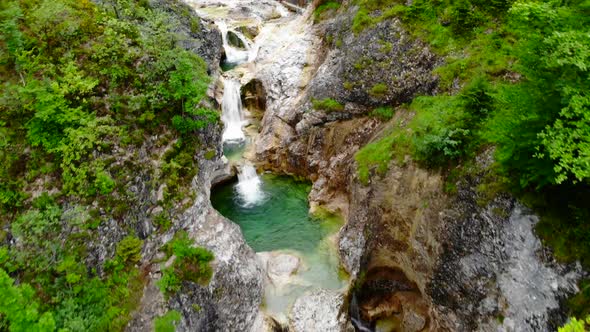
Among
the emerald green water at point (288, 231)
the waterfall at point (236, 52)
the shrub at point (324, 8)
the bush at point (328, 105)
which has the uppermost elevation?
the shrub at point (324, 8)

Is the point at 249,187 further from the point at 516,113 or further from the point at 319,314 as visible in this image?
the point at 516,113

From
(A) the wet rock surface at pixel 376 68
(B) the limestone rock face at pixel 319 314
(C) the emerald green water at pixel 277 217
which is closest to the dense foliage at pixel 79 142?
(C) the emerald green water at pixel 277 217

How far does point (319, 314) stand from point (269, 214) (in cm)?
712

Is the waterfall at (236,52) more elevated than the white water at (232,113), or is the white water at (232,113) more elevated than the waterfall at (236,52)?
the waterfall at (236,52)

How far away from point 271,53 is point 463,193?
20020 mm

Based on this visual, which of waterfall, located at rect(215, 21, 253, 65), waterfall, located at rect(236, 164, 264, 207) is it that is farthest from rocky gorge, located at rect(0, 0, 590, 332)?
waterfall, located at rect(215, 21, 253, 65)

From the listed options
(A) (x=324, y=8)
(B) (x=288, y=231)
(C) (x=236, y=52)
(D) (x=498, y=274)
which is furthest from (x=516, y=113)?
(C) (x=236, y=52)

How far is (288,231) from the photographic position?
1852 cm

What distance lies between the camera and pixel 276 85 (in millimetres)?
24875

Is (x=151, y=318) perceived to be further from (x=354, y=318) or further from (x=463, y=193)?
(x=463, y=193)

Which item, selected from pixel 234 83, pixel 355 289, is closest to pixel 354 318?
pixel 355 289

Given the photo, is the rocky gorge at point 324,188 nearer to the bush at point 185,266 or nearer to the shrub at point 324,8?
the bush at point 185,266

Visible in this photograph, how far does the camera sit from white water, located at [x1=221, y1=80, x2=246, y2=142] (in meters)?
25.5

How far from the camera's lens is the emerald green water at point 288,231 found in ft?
49.8
